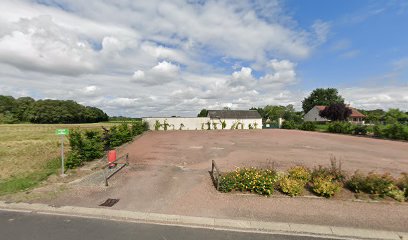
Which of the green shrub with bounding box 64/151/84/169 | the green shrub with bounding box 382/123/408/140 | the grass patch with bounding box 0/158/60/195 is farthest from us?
the green shrub with bounding box 382/123/408/140

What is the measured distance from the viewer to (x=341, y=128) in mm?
30828

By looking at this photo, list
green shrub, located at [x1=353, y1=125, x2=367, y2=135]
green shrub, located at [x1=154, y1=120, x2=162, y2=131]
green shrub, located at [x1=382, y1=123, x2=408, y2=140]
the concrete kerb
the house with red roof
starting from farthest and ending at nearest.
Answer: the house with red roof, green shrub, located at [x1=154, y1=120, x2=162, y2=131], green shrub, located at [x1=353, y1=125, x2=367, y2=135], green shrub, located at [x1=382, y1=123, x2=408, y2=140], the concrete kerb

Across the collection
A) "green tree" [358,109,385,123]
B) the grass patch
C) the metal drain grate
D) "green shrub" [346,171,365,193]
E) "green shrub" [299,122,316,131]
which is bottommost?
the metal drain grate

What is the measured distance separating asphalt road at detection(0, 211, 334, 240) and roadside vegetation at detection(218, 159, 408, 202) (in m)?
2.32

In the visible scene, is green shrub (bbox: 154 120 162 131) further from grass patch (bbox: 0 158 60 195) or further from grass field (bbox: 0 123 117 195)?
grass patch (bbox: 0 158 60 195)

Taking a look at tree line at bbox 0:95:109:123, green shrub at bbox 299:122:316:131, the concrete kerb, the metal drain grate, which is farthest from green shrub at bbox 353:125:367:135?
tree line at bbox 0:95:109:123

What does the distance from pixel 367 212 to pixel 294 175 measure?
2299 mm

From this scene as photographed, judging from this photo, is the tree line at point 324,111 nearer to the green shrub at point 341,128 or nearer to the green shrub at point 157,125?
the green shrub at point 341,128

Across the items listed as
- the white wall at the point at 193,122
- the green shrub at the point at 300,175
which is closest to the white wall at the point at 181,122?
the white wall at the point at 193,122

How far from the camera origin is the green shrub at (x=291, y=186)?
7.05 meters

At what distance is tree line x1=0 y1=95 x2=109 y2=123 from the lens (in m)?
73.1

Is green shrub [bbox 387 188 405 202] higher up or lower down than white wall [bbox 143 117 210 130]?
lower down

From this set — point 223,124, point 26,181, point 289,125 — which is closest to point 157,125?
point 223,124

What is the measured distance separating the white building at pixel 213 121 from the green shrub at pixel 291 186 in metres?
27.2
